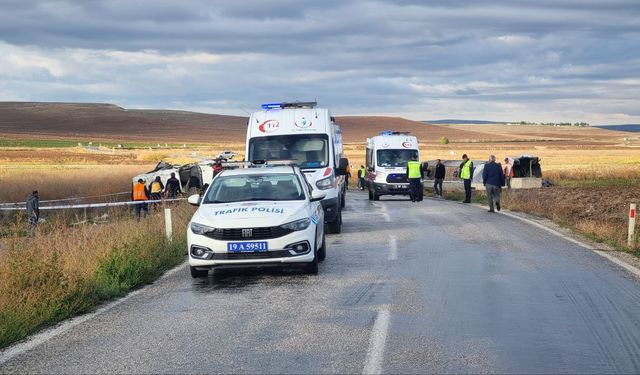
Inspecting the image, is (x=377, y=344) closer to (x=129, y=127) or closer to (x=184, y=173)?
(x=184, y=173)

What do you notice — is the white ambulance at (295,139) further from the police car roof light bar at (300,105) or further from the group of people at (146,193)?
the group of people at (146,193)

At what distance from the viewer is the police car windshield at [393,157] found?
3309 cm

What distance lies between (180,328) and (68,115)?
18163 cm

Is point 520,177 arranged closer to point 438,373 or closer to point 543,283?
point 543,283

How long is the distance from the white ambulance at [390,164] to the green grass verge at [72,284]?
20.0 meters

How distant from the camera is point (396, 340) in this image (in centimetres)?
742

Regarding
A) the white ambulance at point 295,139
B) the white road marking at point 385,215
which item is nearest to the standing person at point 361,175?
the white road marking at point 385,215

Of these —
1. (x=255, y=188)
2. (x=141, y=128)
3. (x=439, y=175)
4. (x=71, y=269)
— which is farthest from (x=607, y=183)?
(x=141, y=128)

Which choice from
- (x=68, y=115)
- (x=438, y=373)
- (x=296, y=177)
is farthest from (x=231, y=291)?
(x=68, y=115)

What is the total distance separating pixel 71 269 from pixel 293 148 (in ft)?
29.9

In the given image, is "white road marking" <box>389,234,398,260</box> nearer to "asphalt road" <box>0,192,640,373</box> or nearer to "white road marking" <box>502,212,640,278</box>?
"asphalt road" <box>0,192,640,373</box>

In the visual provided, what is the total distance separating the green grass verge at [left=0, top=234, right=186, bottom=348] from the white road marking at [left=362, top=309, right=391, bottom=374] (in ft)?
11.0

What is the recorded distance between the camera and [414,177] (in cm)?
3084

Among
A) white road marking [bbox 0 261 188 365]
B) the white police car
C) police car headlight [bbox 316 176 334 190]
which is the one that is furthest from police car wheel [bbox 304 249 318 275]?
police car headlight [bbox 316 176 334 190]
